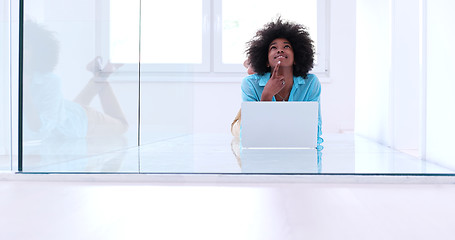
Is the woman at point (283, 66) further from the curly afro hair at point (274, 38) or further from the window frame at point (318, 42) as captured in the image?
the window frame at point (318, 42)

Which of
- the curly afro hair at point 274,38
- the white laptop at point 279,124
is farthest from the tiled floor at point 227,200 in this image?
the curly afro hair at point 274,38

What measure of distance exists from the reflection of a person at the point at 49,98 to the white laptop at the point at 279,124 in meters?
0.53

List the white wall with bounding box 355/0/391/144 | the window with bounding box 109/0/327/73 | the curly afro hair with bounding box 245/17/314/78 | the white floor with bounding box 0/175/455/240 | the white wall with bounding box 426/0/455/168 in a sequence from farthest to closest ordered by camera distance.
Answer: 1. the window with bounding box 109/0/327/73
2. the white wall with bounding box 355/0/391/144
3. the curly afro hair with bounding box 245/17/314/78
4. the white wall with bounding box 426/0/455/168
5. the white floor with bounding box 0/175/455/240

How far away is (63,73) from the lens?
47.4 inches

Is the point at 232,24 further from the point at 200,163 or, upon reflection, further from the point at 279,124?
the point at 200,163

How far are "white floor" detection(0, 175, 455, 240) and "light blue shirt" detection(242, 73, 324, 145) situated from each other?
982mm

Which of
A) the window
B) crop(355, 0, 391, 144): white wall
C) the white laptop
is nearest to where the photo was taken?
the white laptop

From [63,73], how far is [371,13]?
1.91 metres

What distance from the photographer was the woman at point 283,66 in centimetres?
186

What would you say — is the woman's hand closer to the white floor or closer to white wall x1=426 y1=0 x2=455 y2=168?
white wall x1=426 y1=0 x2=455 y2=168

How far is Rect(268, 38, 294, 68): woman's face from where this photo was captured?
6.06 feet

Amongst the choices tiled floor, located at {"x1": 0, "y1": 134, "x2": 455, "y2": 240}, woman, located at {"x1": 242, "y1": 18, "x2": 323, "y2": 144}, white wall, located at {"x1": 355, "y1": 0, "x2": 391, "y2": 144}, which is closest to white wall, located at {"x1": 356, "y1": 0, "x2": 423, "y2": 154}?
white wall, located at {"x1": 355, "y1": 0, "x2": 391, "y2": 144}

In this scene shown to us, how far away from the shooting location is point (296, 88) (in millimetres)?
1905

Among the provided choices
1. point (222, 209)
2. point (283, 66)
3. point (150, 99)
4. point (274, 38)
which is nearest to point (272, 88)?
point (283, 66)
